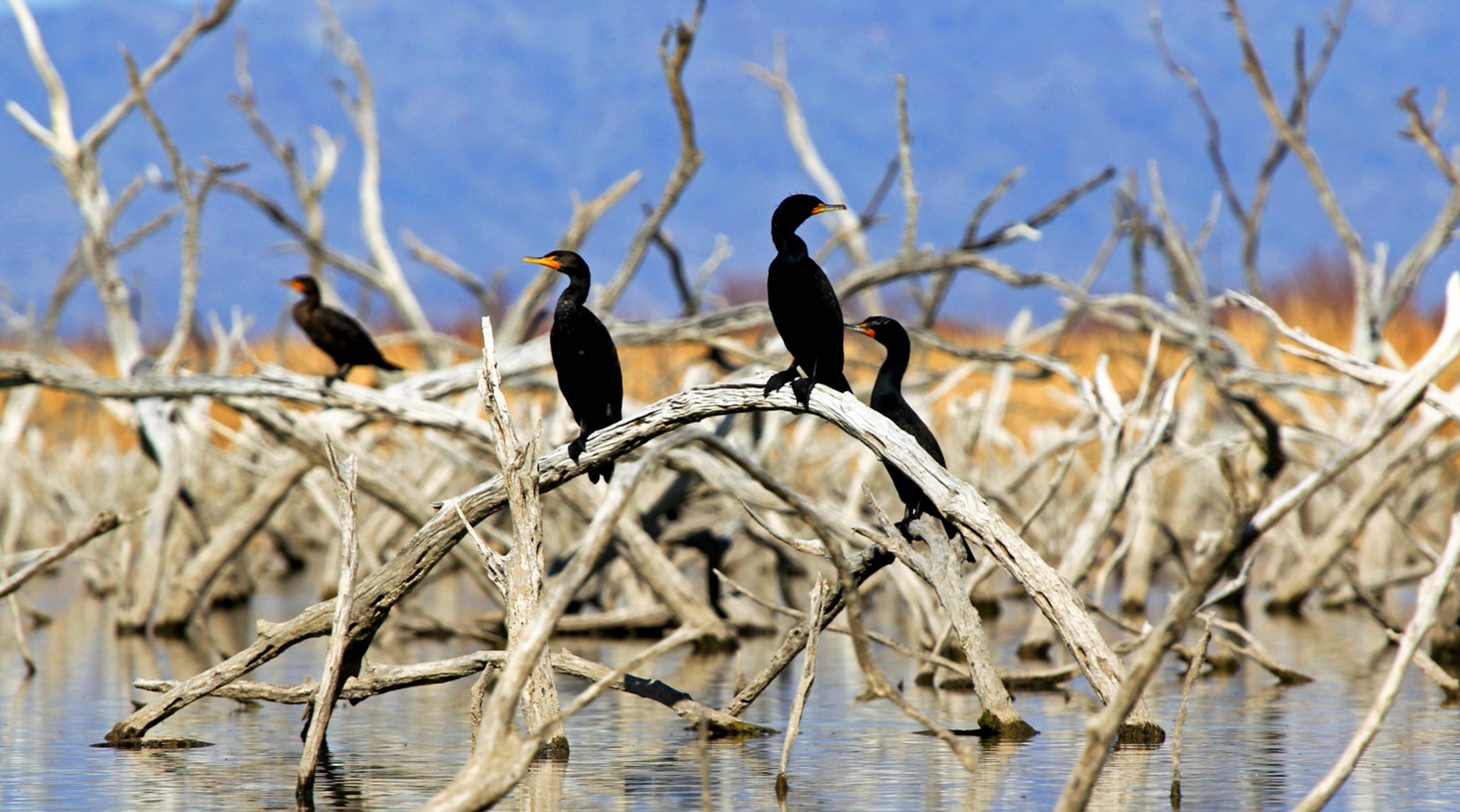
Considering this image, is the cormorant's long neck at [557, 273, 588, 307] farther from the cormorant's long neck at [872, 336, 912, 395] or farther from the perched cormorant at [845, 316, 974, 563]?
the cormorant's long neck at [872, 336, 912, 395]

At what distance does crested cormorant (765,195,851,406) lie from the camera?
6.34 meters

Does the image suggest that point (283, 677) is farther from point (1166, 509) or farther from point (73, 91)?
point (73, 91)

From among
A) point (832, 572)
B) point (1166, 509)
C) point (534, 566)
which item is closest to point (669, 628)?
point (832, 572)

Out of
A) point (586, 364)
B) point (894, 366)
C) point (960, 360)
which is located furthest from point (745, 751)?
point (960, 360)

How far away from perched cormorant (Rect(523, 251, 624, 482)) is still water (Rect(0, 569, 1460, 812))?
1.24 m

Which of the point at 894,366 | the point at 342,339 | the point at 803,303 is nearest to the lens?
the point at 803,303

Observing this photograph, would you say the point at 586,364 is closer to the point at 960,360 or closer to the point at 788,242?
the point at 788,242

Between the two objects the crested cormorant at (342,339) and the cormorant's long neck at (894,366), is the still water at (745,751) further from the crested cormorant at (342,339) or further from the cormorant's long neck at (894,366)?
the crested cormorant at (342,339)

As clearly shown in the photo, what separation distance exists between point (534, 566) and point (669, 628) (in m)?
5.83

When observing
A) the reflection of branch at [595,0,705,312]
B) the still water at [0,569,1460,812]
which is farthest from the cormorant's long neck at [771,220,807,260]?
the reflection of branch at [595,0,705,312]

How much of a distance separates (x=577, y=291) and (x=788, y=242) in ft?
2.90

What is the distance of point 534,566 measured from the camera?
6188 mm

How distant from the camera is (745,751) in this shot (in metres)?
7.29

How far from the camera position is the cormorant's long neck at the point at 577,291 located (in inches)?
272
